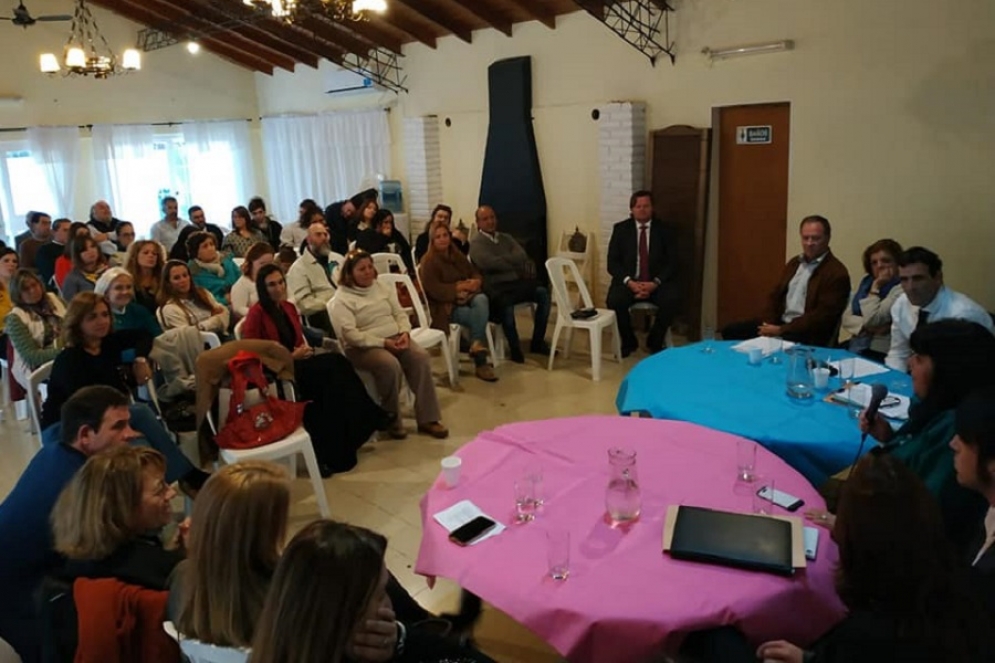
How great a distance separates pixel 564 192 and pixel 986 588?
5.62 m

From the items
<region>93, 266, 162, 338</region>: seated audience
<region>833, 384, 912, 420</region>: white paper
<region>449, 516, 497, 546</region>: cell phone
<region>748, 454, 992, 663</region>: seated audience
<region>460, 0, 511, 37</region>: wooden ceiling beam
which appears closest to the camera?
<region>748, 454, 992, 663</region>: seated audience

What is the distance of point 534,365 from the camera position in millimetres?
5586

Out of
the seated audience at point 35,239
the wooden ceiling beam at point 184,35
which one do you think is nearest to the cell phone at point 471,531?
the seated audience at point 35,239

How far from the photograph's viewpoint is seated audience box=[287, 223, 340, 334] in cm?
503

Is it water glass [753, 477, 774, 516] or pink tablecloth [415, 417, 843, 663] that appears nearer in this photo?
pink tablecloth [415, 417, 843, 663]

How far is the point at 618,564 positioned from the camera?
76.4 inches

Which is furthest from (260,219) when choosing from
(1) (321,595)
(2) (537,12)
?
(1) (321,595)

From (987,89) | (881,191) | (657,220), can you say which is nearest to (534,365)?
(657,220)

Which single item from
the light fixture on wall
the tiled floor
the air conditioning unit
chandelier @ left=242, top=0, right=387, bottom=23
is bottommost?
the tiled floor

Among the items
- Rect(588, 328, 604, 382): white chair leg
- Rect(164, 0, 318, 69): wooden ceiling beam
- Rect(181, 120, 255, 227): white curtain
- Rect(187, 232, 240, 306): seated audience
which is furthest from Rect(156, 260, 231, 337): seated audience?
Rect(181, 120, 255, 227): white curtain

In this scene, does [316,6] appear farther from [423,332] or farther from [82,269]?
[82,269]

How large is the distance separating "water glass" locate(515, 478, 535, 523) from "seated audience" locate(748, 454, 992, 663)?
79 centimetres

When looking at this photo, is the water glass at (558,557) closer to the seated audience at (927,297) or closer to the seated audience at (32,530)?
the seated audience at (32,530)

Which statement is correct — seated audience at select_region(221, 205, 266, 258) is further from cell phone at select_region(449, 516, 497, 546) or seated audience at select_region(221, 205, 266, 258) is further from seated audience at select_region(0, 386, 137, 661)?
cell phone at select_region(449, 516, 497, 546)
